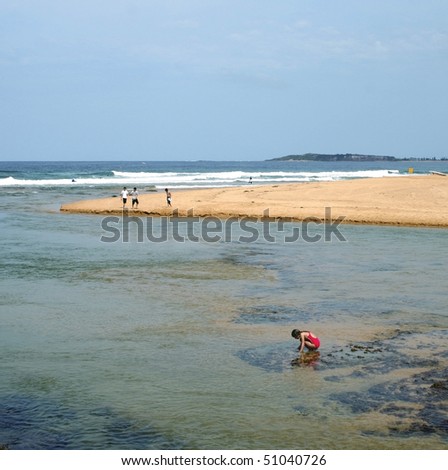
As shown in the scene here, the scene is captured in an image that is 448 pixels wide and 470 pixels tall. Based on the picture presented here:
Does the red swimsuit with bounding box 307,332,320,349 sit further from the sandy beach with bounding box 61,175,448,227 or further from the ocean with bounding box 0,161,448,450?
the sandy beach with bounding box 61,175,448,227

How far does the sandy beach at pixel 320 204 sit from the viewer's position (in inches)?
1222

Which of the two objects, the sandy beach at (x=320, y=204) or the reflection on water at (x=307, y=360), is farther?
the sandy beach at (x=320, y=204)

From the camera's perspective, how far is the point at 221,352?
11.1 metres

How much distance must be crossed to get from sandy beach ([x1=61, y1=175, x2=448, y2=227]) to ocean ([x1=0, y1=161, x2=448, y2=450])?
10.1 m

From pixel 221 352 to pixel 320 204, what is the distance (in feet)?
80.6

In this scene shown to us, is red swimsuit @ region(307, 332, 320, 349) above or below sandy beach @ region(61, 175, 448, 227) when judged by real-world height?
below

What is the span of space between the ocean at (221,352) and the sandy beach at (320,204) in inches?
398

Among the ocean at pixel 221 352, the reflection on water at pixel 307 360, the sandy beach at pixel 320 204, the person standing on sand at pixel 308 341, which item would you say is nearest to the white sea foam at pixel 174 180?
the sandy beach at pixel 320 204

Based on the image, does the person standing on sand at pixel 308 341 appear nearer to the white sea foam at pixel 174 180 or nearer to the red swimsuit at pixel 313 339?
the red swimsuit at pixel 313 339

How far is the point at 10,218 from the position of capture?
108 ft

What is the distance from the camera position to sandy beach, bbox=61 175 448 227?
102 ft

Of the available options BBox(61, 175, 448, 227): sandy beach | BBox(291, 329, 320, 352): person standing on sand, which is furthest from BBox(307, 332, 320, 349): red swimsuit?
BBox(61, 175, 448, 227): sandy beach

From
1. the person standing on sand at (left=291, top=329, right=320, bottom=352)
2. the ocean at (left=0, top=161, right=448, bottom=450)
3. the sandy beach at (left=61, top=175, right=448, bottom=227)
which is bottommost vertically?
the ocean at (left=0, top=161, right=448, bottom=450)
